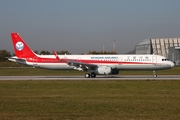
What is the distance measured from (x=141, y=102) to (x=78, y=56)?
2830 cm

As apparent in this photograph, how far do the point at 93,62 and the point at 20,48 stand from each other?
10.6m

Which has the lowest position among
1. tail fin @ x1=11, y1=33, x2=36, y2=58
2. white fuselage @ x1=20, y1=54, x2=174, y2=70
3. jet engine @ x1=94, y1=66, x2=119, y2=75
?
jet engine @ x1=94, y1=66, x2=119, y2=75

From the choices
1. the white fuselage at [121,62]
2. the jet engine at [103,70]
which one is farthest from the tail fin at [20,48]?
the jet engine at [103,70]

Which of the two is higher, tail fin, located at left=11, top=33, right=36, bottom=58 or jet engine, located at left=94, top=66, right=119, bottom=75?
tail fin, located at left=11, top=33, right=36, bottom=58

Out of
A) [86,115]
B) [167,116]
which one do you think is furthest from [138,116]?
[86,115]

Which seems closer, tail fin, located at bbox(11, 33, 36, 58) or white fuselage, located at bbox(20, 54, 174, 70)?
white fuselage, located at bbox(20, 54, 174, 70)

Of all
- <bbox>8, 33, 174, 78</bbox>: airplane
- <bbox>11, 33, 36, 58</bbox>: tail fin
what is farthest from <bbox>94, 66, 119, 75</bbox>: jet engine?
<bbox>11, 33, 36, 58</bbox>: tail fin

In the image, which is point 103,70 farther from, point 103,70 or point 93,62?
point 93,62

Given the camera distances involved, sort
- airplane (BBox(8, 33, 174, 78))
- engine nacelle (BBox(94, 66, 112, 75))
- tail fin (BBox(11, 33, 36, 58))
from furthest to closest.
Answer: tail fin (BBox(11, 33, 36, 58)), airplane (BBox(8, 33, 174, 78)), engine nacelle (BBox(94, 66, 112, 75))

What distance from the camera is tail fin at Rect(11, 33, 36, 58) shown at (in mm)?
44938

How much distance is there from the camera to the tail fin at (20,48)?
4494 centimetres

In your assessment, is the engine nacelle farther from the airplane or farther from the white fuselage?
the white fuselage

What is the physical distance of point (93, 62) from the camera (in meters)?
43.3

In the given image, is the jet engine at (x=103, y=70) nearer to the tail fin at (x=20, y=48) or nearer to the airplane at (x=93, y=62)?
the airplane at (x=93, y=62)
